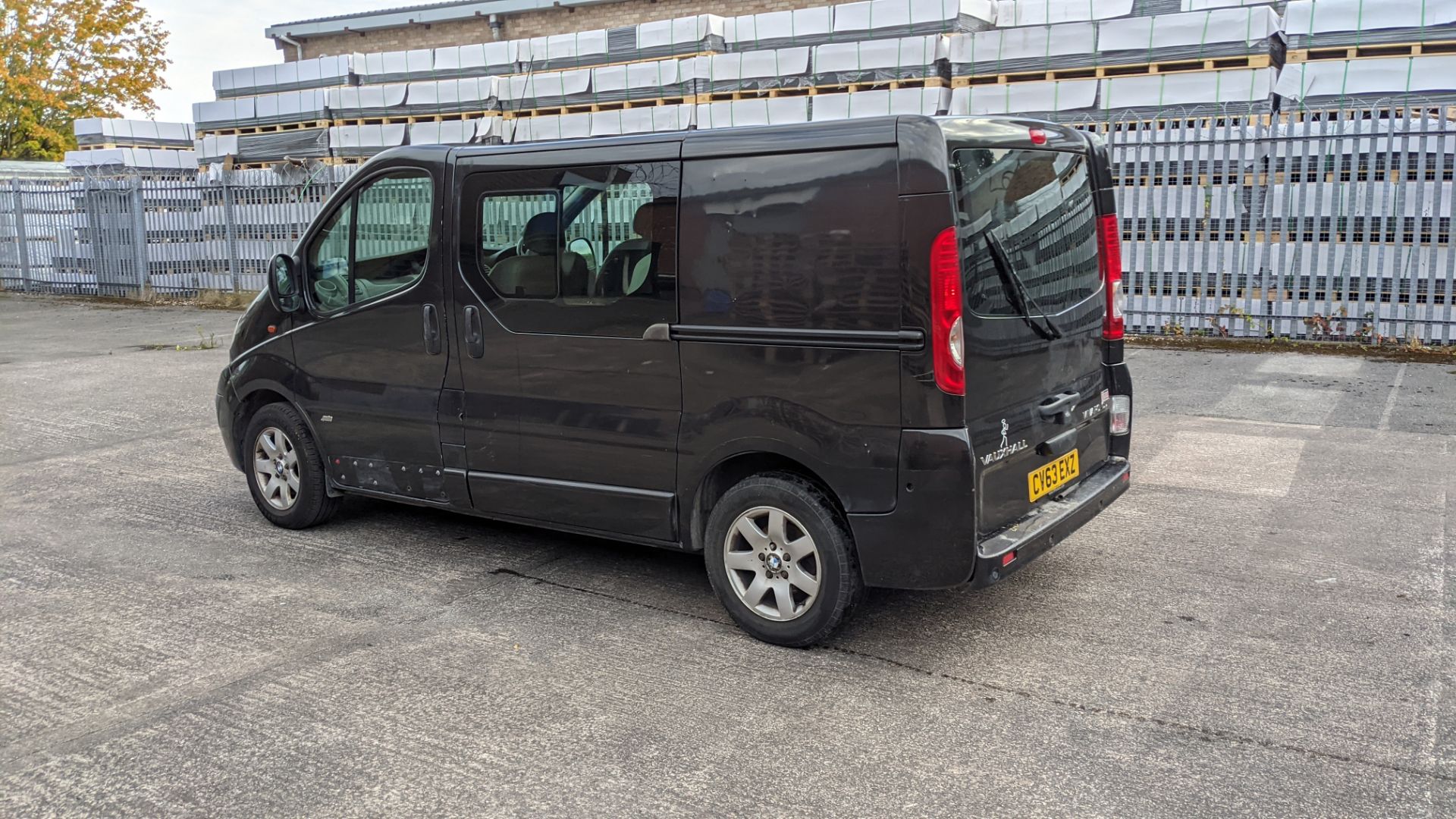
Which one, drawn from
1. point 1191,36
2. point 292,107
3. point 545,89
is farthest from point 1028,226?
point 292,107

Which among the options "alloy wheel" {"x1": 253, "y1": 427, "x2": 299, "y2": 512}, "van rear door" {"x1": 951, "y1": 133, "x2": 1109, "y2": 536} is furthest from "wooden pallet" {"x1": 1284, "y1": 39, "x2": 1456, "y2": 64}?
"alloy wheel" {"x1": 253, "y1": 427, "x2": 299, "y2": 512}

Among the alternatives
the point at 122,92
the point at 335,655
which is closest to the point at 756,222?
the point at 335,655

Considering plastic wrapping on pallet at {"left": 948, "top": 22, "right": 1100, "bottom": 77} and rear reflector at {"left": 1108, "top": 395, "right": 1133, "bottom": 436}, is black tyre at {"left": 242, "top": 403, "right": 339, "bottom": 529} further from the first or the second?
plastic wrapping on pallet at {"left": 948, "top": 22, "right": 1100, "bottom": 77}

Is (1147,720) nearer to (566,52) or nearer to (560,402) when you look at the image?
(560,402)

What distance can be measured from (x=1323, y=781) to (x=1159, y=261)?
10.1 metres

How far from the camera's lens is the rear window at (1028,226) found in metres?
4.07

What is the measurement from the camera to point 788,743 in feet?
11.9

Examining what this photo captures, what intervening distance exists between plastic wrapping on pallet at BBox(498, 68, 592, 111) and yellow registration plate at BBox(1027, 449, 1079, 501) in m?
12.6

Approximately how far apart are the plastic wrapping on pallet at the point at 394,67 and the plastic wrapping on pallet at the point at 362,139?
871 mm

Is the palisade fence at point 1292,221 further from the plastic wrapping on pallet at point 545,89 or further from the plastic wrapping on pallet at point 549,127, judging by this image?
the plastic wrapping on pallet at point 545,89

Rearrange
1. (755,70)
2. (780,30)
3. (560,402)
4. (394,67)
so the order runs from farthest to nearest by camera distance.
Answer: (394,67) → (780,30) → (755,70) → (560,402)

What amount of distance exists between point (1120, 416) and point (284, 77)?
17.7 m

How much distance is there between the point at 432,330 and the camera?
5.31 meters

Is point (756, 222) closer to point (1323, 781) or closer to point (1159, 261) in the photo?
point (1323, 781)
